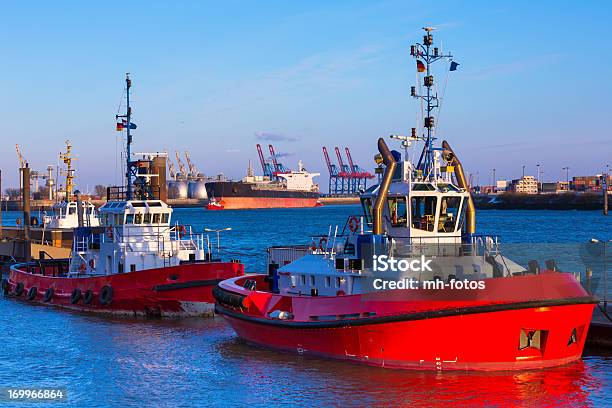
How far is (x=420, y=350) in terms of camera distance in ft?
58.0

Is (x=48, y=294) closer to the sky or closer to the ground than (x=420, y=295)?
closer to the ground

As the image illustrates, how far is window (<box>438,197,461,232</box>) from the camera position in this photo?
66.3ft

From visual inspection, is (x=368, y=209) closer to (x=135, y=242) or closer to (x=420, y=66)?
(x=420, y=66)

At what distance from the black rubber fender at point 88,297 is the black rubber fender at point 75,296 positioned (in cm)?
39

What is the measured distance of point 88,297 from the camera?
29609mm

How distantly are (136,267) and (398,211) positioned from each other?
41.1ft

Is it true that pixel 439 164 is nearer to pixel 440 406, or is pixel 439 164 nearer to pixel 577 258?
pixel 577 258

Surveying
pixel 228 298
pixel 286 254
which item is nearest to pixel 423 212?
pixel 228 298

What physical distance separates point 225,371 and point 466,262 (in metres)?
6.11

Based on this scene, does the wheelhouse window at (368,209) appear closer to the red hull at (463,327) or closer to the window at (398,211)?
the window at (398,211)

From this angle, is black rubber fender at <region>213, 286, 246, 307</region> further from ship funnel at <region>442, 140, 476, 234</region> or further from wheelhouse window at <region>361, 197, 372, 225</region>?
ship funnel at <region>442, 140, 476, 234</region>

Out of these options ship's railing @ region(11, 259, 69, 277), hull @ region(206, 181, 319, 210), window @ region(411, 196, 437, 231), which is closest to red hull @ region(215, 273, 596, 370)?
window @ region(411, 196, 437, 231)

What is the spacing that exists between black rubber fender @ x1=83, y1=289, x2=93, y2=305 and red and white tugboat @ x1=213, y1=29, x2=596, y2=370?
896 cm

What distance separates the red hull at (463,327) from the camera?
670 inches
